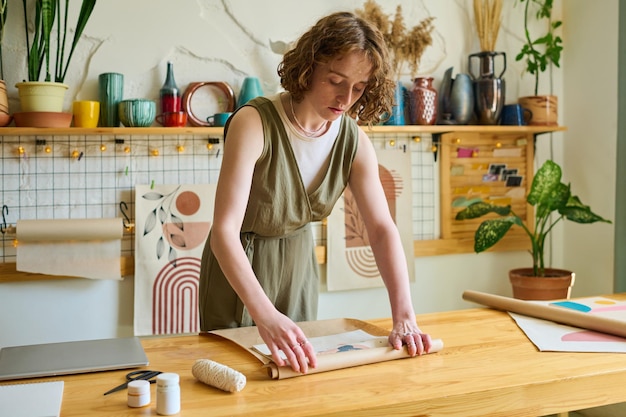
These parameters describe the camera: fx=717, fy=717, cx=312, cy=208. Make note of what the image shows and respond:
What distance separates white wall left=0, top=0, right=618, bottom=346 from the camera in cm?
293

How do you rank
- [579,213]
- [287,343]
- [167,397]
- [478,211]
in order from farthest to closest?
[478,211]
[579,213]
[287,343]
[167,397]

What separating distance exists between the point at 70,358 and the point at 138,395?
0.34 m

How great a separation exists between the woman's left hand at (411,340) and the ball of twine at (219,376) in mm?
392

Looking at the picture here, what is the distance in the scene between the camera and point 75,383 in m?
1.39

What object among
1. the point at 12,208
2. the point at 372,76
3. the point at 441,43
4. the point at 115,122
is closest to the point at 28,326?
the point at 12,208

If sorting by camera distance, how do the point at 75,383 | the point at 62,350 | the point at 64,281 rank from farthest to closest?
the point at 64,281 → the point at 62,350 → the point at 75,383

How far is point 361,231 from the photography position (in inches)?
130

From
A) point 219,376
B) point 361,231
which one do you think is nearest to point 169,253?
point 361,231

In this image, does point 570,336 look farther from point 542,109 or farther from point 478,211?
point 542,109

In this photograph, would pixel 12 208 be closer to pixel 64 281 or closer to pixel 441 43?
pixel 64 281

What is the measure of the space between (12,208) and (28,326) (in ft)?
1.59

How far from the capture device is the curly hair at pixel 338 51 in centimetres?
163

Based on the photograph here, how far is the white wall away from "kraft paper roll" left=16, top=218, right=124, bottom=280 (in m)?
0.11

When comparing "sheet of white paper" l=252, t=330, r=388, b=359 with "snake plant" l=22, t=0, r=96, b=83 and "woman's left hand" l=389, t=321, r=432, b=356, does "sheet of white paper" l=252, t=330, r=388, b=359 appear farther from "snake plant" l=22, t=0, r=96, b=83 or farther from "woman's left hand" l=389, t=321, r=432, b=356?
"snake plant" l=22, t=0, r=96, b=83
